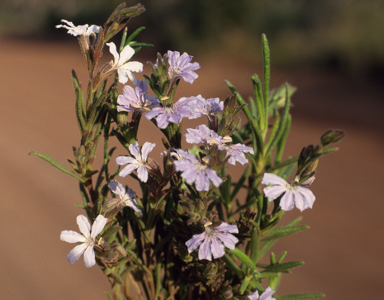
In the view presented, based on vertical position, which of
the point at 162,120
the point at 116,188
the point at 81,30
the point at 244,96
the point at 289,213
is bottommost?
the point at 289,213

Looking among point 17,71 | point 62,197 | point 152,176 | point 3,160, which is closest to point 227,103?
Answer: point 152,176

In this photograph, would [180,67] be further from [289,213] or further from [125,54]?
[289,213]

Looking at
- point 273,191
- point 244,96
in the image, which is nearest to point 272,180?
point 273,191

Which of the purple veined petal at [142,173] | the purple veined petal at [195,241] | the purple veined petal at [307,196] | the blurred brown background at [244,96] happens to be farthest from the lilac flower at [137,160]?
the blurred brown background at [244,96]

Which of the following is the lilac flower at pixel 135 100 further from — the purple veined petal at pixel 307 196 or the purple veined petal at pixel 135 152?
the purple veined petal at pixel 307 196

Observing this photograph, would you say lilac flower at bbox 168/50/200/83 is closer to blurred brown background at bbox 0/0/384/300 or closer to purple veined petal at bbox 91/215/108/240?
purple veined petal at bbox 91/215/108/240

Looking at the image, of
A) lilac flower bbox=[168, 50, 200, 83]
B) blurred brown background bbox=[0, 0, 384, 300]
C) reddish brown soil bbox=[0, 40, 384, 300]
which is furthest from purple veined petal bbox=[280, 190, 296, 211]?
reddish brown soil bbox=[0, 40, 384, 300]
